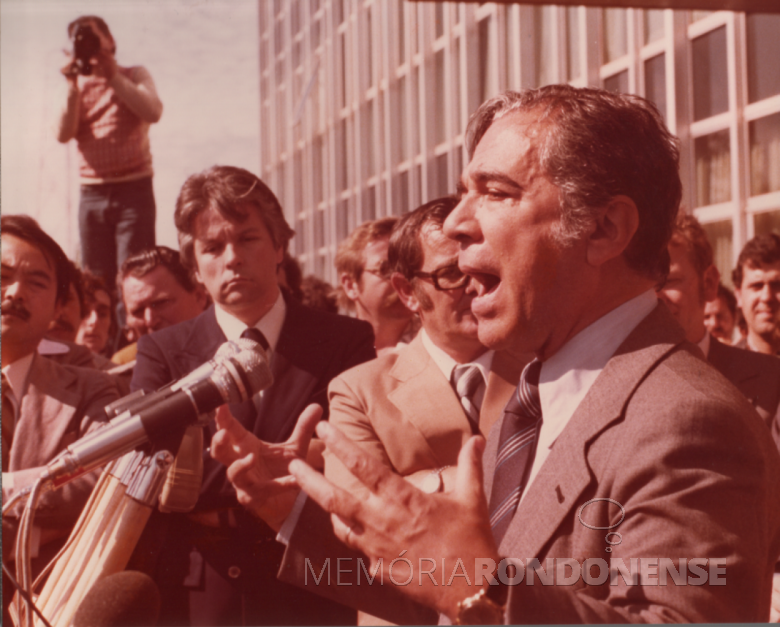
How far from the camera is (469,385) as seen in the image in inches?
82.4

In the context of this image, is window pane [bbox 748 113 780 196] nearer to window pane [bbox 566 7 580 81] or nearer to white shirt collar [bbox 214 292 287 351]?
window pane [bbox 566 7 580 81]

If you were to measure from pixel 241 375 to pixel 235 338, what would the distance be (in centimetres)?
65

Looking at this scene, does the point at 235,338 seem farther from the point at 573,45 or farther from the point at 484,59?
the point at 573,45

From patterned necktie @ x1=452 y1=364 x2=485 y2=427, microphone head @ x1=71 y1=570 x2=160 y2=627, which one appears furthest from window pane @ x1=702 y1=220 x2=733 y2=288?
microphone head @ x1=71 y1=570 x2=160 y2=627

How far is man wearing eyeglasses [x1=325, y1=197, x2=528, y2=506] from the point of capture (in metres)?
2.00

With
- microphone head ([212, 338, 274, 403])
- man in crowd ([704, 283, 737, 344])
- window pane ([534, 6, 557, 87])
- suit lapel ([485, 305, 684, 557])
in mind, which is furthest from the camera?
man in crowd ([704, 283, 737, 344])

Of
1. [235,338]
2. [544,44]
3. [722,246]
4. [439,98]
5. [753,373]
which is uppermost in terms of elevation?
[544,44]

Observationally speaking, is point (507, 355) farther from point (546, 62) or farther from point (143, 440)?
point (143, 440)

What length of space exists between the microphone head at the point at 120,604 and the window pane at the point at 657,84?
170cm

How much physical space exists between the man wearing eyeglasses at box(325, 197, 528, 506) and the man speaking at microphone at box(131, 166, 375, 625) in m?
0.13

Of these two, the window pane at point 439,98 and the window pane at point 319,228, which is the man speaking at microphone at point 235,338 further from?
the window pane at point 439,98

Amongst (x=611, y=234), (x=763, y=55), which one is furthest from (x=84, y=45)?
(x=763, y=55)

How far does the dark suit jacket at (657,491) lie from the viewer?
1234 millimetres

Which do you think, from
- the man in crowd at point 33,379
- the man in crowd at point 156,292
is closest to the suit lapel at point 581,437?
the man in crowd at point 156,292
